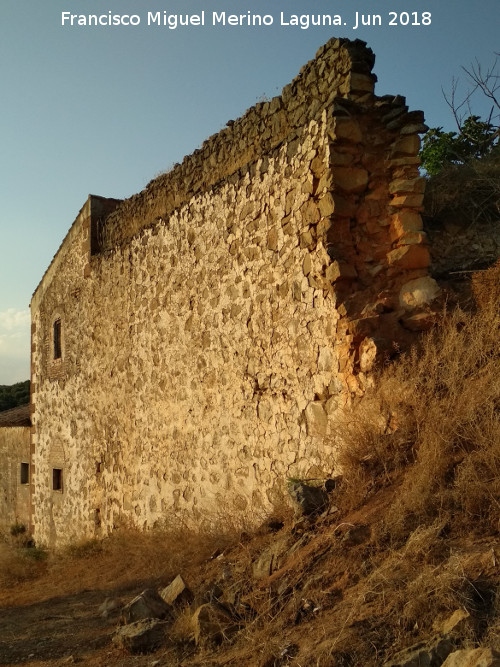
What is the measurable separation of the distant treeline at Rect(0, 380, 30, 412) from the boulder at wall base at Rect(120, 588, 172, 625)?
67.9ft

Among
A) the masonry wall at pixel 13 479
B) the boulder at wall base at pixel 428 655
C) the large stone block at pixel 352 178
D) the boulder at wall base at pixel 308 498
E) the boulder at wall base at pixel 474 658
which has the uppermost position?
the large stone block at pixel 352 178

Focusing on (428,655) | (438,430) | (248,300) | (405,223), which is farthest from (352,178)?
(428,655)

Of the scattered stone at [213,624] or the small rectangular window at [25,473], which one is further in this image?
the small rectangular window at [25,473]

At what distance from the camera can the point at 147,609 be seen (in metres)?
4.16

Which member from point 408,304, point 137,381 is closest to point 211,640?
point 408,304

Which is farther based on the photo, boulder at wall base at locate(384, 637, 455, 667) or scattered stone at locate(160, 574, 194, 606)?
scattered stone at locate(160, 574, 194, 606)

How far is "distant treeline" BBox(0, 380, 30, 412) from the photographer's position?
2383 centimetres

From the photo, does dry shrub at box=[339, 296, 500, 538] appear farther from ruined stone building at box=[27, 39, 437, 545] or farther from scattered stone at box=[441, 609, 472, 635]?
scattered stone at box=[441, 609, 472, 635]

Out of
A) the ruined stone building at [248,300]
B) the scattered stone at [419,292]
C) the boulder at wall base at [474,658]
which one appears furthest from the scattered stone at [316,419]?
the boulder at wall base at [474,658]

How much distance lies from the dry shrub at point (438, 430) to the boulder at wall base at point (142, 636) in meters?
1.54

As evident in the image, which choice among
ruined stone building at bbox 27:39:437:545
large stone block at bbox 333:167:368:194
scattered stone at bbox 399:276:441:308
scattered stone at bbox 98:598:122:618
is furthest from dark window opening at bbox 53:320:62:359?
scattered stone at bbox 399:276:441:308

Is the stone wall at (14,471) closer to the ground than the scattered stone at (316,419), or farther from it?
closer to the ground

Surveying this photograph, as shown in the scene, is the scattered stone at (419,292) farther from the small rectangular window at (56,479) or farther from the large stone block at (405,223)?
the small rectangular window at (56,479)

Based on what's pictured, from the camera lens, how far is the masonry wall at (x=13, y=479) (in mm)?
12445
